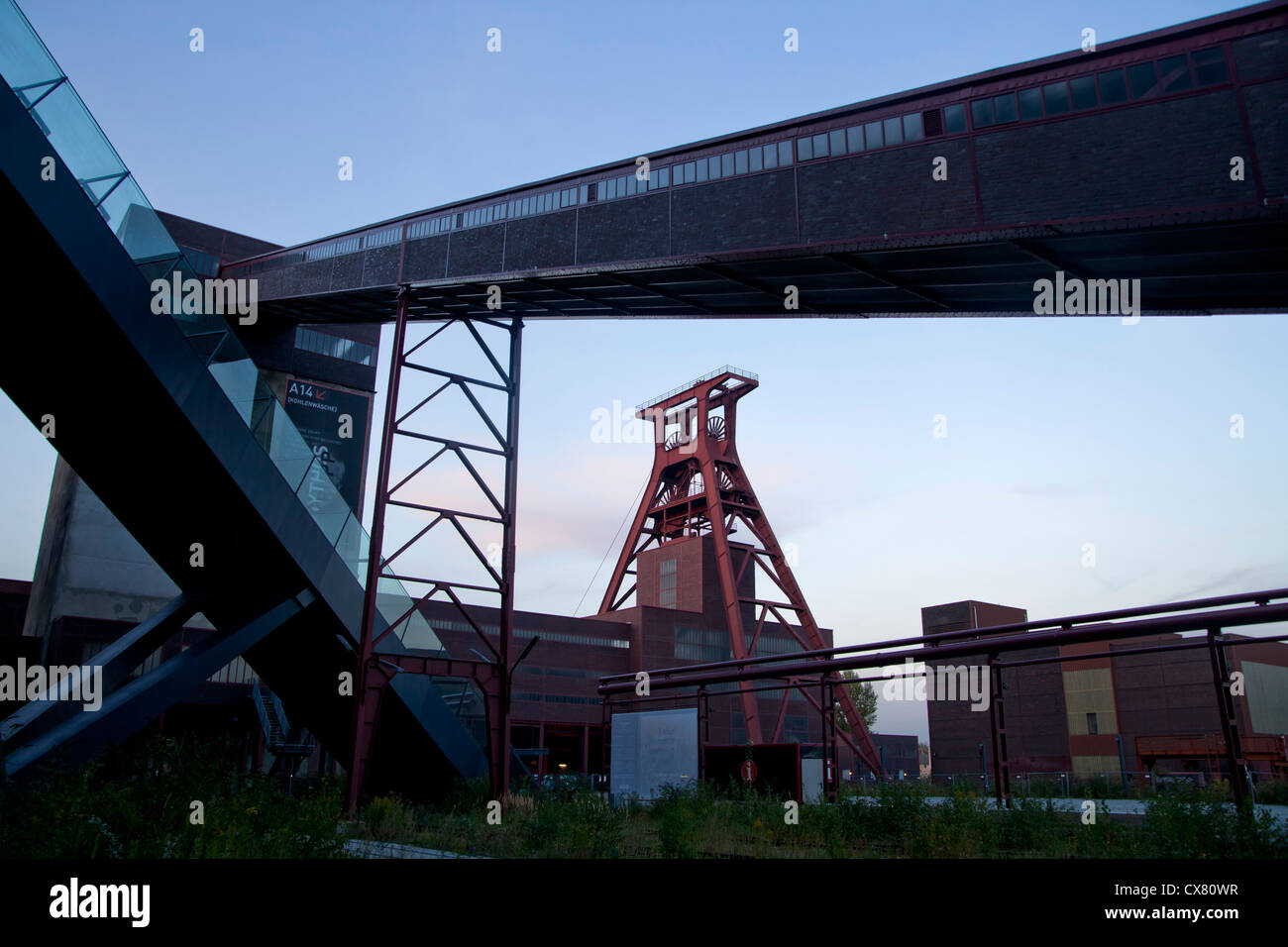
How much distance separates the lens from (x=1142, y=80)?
12000 mm

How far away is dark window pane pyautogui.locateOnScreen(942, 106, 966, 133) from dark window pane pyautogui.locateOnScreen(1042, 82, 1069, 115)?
118cm

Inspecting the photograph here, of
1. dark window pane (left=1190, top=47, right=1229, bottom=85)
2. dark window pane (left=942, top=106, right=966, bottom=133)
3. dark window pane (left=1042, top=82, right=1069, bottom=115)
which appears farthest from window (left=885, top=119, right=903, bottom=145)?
dark window pane (left=1190, top=47, right=1229, bottom=85)

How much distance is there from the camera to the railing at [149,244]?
30.5 feet

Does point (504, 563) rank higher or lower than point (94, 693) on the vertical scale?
higher

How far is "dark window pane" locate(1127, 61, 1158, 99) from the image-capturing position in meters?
11.9

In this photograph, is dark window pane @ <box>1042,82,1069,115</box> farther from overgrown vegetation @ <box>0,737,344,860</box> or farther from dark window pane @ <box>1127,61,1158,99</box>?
overgrown vegetation @ <box>0,737,344,860</box>

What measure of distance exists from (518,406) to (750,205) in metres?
7.16

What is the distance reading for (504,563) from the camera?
18.4 meters

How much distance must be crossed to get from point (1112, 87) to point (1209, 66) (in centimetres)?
118

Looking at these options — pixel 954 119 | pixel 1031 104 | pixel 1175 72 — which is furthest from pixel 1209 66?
pixel 954 119
